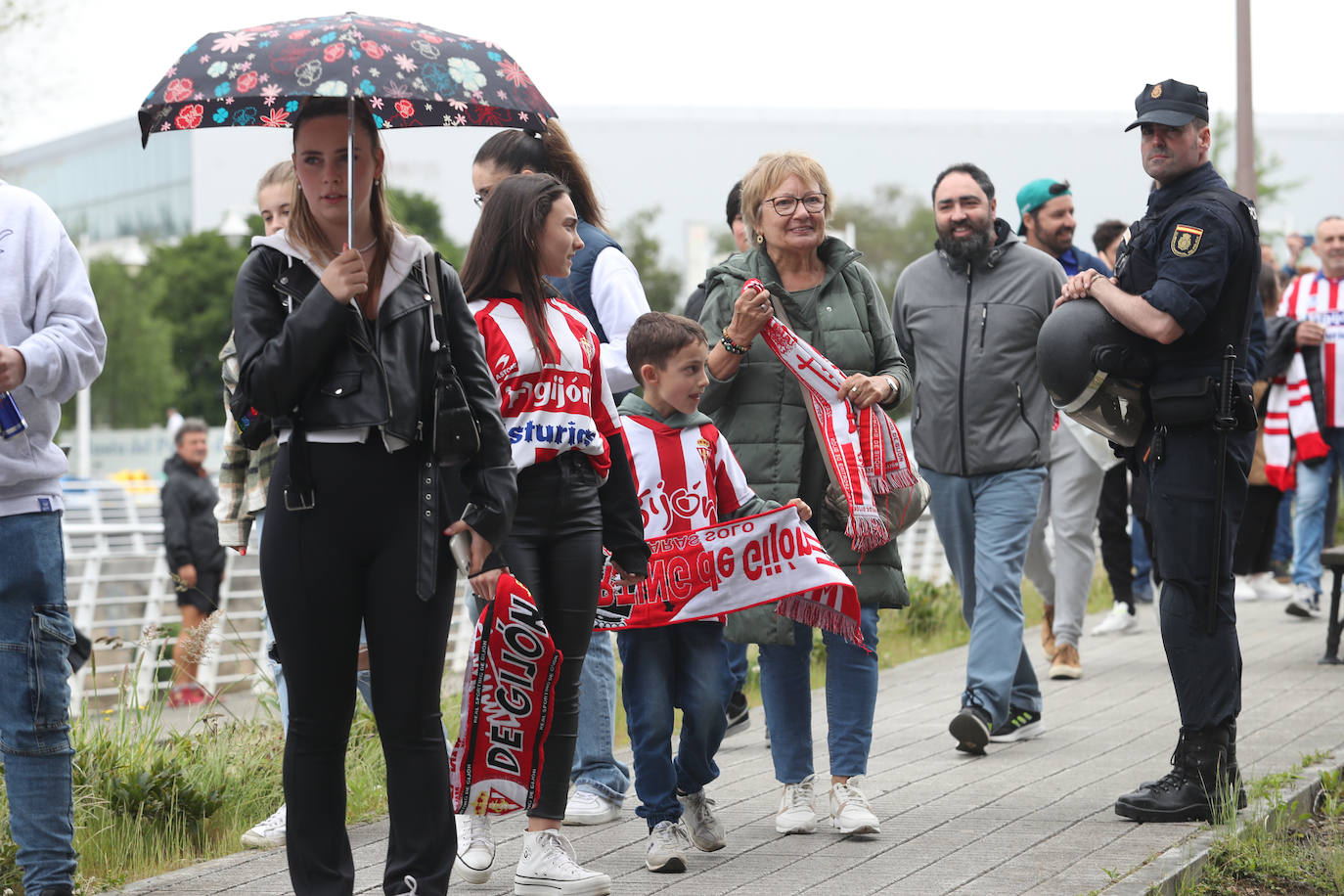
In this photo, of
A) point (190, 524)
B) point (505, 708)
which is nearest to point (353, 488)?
point (505, 708)

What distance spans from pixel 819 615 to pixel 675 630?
50 cm

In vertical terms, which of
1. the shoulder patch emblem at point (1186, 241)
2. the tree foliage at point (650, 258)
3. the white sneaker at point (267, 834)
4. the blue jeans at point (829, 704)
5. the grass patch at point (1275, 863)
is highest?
the tree foliage at point (650, 258)

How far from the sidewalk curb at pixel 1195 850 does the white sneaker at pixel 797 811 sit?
1.18 metres

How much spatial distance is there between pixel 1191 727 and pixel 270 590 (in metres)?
3.32

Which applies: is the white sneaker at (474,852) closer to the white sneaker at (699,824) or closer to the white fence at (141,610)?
Result: the white sneaker at (699,824)

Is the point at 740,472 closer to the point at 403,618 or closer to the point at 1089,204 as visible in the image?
the point at 403,618

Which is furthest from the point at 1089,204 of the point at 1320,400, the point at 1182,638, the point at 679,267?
the point at 1182,638

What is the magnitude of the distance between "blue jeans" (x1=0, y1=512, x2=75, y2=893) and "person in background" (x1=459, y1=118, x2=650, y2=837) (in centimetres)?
175

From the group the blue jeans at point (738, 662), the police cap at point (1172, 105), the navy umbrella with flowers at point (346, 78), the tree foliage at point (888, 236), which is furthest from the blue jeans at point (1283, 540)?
the tree foliage at point (888, 236)

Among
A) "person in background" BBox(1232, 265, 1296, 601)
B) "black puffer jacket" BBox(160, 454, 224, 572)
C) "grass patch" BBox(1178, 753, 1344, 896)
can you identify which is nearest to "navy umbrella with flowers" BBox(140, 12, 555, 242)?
"grass patch" BBox(1178, 753, 1344, 896)

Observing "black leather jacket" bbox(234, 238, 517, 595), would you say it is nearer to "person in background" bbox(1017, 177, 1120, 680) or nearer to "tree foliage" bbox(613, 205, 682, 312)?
"person in background" bbox(1017, 177, 1120, 680)

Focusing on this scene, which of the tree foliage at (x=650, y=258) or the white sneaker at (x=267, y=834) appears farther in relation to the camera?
the tree foliage at (x=650, y=258)

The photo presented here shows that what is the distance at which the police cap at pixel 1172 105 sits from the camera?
5.62 metres

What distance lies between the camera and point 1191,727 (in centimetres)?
572
